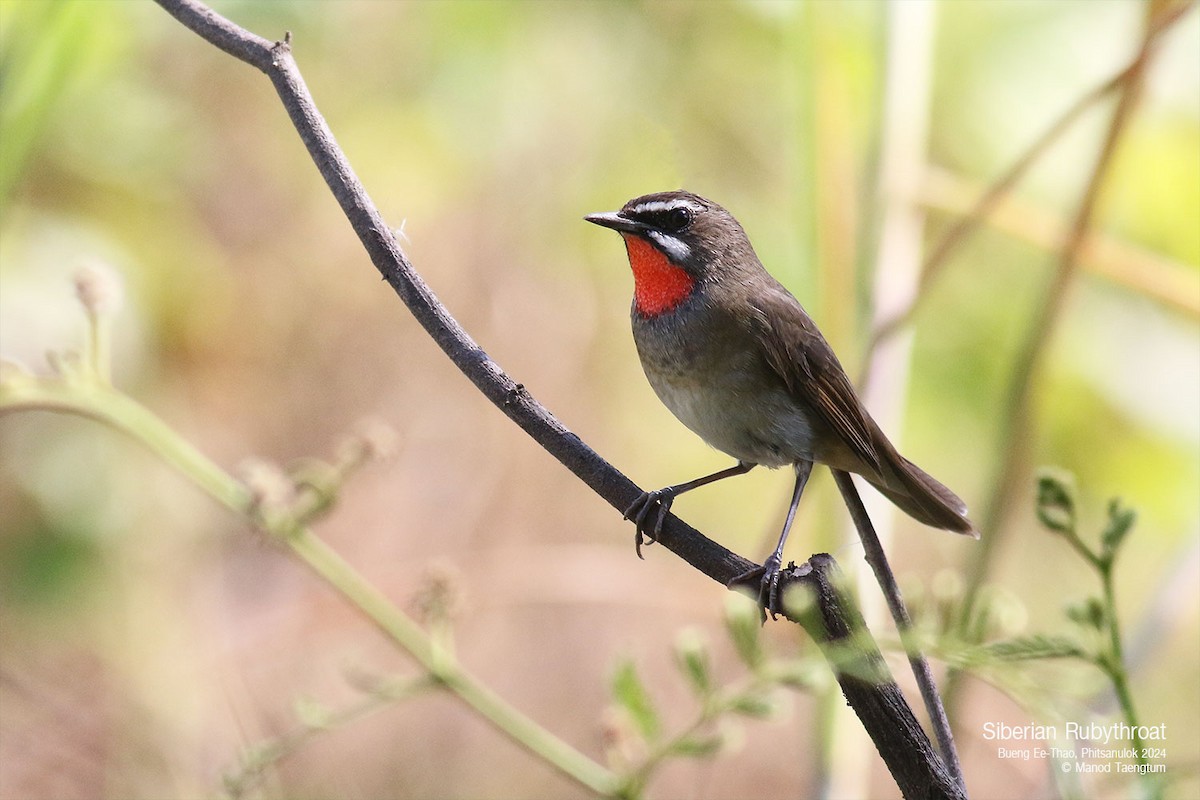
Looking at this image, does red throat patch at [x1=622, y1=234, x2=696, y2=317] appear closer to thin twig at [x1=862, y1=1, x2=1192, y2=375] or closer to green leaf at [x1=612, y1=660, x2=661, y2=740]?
thin twig at [x1=862, y1=1, x2=1192, y2=375]

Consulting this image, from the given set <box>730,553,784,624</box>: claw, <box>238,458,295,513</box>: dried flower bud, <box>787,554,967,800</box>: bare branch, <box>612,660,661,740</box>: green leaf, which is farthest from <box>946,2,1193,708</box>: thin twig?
<box>238,458,295,513</box>: dried flower bud

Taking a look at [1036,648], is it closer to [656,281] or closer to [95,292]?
[95,292]

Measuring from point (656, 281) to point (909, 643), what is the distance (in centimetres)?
166

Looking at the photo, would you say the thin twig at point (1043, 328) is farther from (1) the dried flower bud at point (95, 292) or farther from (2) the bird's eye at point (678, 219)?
(1) the dried flower bud at point (95, 292)

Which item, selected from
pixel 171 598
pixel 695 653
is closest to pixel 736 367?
pixel 695 653

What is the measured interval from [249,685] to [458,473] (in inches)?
49.3

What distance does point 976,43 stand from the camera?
13.3 feet

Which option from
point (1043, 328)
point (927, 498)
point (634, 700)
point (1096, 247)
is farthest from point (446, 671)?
point (1096, 247)

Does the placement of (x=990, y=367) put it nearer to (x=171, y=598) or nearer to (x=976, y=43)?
(x=976, y=43)

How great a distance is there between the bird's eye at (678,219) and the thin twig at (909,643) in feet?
2.97

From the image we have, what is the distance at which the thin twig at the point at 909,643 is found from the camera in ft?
6.02

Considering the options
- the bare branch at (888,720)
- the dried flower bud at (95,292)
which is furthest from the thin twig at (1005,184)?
the dried flower bud at (95,292)

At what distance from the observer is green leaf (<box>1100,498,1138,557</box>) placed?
1.64 m

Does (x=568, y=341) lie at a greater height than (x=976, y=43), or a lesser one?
lesser
